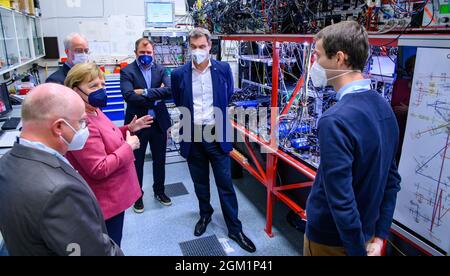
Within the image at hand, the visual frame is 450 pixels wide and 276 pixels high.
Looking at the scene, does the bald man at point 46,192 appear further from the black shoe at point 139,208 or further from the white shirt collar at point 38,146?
the black shoe at point 139,208

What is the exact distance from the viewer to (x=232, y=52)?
3918 mm

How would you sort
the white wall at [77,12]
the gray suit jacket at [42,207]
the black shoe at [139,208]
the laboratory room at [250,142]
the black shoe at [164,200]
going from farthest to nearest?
1. the white wall at [77,12]
2. the black shoe at [164,200]
3. the black shoe at [139,208]
4. the laboratory room at [250,142]
5. the gray suit jacket at [42,207]

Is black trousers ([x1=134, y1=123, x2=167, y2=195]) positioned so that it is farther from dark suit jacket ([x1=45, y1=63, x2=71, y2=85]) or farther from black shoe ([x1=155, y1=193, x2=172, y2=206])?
dark suit jacket ([x1=45, y1=63, x2=71, y2=85])

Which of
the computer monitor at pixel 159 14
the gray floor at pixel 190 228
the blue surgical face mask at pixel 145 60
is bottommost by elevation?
the gray floor at pixel 190 228

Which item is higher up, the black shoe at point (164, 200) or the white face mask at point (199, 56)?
the white face mask at point (199, 56)

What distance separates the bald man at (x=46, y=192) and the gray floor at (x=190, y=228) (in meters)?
1.61

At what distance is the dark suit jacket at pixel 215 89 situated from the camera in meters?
2.38

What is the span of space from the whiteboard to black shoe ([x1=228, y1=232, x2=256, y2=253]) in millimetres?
1253

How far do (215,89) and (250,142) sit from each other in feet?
2.81

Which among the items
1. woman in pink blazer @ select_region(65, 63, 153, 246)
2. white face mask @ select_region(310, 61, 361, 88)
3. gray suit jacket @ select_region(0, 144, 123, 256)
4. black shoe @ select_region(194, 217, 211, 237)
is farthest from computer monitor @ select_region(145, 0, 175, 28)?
gray suit jacket @ select_region(0, 144, 123, 256)

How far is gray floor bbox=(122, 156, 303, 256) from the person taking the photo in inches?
99.3

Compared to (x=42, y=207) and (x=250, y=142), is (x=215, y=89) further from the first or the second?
(x=42, y=207)

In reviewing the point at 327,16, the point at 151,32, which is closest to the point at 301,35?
the point at 327,16

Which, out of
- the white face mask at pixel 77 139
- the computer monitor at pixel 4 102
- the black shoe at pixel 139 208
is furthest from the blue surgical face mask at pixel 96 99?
the computer monitor at pixel 4 102
